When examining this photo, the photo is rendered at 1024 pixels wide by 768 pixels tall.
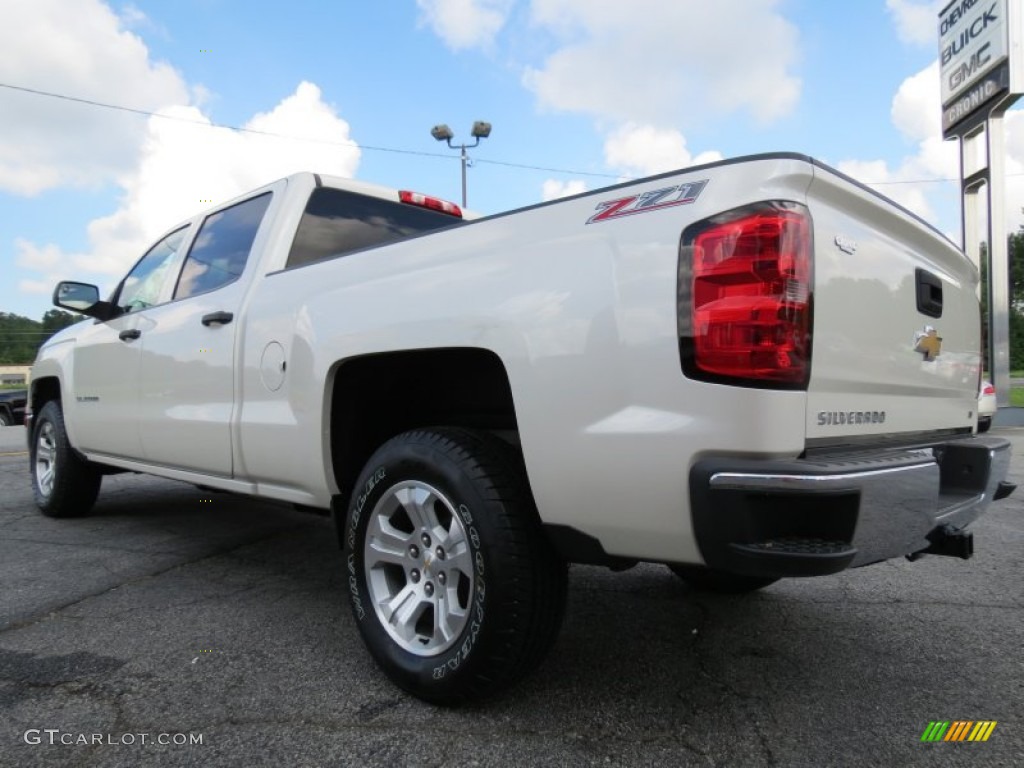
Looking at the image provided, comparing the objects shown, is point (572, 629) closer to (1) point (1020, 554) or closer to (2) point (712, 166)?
(2) point (712, 166)

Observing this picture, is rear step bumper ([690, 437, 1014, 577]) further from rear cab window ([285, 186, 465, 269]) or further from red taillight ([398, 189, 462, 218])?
red taillight ([398, 189, 462, 218])

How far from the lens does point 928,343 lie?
7.94 feet

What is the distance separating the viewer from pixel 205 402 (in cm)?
351

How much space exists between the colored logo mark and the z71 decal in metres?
1.71

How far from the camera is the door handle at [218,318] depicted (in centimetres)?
336

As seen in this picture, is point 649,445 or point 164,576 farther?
point 164,576

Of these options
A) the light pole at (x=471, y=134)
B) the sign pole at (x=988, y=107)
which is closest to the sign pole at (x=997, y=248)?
the sign pole at (x=988, y=107)

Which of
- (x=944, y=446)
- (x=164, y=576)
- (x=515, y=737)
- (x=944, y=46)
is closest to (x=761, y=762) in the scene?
(x=515, y=737)

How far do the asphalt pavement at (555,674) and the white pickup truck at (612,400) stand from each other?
24 centimetres

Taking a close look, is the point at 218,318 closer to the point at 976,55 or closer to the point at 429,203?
the point at 429,203

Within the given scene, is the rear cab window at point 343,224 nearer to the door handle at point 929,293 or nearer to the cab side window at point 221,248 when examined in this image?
the cab side window at point 221,248

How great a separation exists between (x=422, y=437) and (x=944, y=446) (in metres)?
1.72

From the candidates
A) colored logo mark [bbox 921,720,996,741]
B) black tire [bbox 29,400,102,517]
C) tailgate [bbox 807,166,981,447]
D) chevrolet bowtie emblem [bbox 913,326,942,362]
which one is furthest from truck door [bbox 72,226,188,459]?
colored logo mark [bbox 921,720,996,741]

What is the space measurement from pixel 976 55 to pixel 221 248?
51.5 feet
